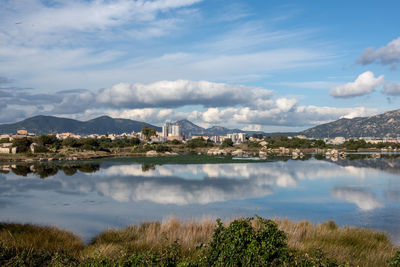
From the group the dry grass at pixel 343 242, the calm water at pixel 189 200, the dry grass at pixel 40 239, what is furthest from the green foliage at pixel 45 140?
the dry grass at pixel 343 242

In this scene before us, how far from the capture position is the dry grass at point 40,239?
808 cm

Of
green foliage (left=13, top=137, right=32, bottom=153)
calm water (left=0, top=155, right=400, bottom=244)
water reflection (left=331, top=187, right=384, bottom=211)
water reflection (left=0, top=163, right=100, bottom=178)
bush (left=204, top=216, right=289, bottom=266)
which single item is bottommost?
water reflection (left=331, top=187, right=384, bottom=211)

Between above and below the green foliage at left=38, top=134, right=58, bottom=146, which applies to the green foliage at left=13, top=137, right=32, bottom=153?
below

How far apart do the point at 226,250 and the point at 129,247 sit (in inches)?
139

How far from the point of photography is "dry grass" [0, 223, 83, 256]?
26.5 feet

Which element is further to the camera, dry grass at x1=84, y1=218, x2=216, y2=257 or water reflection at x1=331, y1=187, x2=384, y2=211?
water reflection at x1=331, y1=187, x2=384, y2=211

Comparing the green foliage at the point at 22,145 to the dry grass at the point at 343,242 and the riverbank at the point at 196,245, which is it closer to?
the riverbank at the point at 196,245

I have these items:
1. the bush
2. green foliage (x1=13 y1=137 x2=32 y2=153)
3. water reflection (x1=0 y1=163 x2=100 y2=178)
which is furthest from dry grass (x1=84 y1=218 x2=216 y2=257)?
green foliage (x1=13 y1=137 x2=32 y2=153)

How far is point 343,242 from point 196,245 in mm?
4039

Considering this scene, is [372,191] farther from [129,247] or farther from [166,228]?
[129,247]

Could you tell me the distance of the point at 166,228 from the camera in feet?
34.0

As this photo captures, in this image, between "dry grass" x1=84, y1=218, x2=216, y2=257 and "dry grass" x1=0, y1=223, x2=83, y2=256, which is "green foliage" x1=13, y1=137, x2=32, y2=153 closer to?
"dry grass" x1=0, y1=223, x2=83, y2=256

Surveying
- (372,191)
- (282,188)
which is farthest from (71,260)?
(372,191)

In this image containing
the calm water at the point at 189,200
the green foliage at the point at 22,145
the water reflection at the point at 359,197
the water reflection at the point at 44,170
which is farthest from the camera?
the green foliage at the point at 22,145
